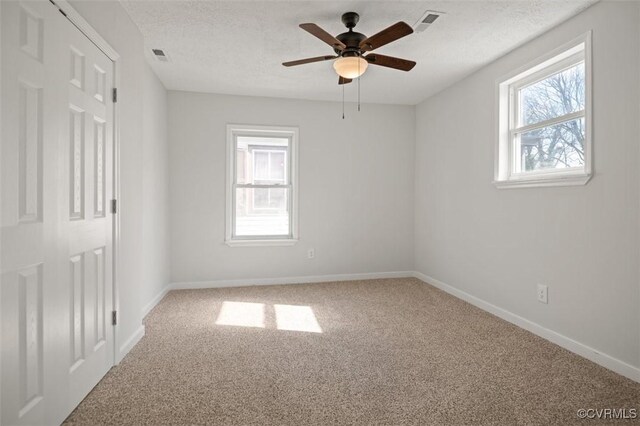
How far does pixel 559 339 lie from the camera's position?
2.63 m

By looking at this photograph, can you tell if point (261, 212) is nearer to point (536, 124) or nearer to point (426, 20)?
point (426, 20)

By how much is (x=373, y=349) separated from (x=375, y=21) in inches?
98.9

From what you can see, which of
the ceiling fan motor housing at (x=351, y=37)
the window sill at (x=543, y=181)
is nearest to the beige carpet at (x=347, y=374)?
the window sill at (x=543, y=181)

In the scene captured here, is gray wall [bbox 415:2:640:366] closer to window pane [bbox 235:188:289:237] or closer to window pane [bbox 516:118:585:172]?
window pane [bbox 516:118:585:172]

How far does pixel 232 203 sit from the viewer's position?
4430 millimetres

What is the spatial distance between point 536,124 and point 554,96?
0.25m

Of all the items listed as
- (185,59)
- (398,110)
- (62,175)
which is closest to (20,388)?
(62,175)

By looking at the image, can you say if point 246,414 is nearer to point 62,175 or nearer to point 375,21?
point 62,175

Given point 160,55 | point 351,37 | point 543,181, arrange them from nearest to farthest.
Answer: point 351,37
point 543,181
point 160,55

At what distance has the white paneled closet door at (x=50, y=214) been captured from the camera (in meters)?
1.32

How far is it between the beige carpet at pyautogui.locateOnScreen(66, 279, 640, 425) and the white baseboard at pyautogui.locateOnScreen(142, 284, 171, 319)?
9 cm

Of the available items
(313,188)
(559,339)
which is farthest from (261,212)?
(559,339)

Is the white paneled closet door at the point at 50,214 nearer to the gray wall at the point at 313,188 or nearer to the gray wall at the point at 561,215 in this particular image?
the gray wall at the point at 313,188

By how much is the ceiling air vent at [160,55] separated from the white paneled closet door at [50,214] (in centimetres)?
111
